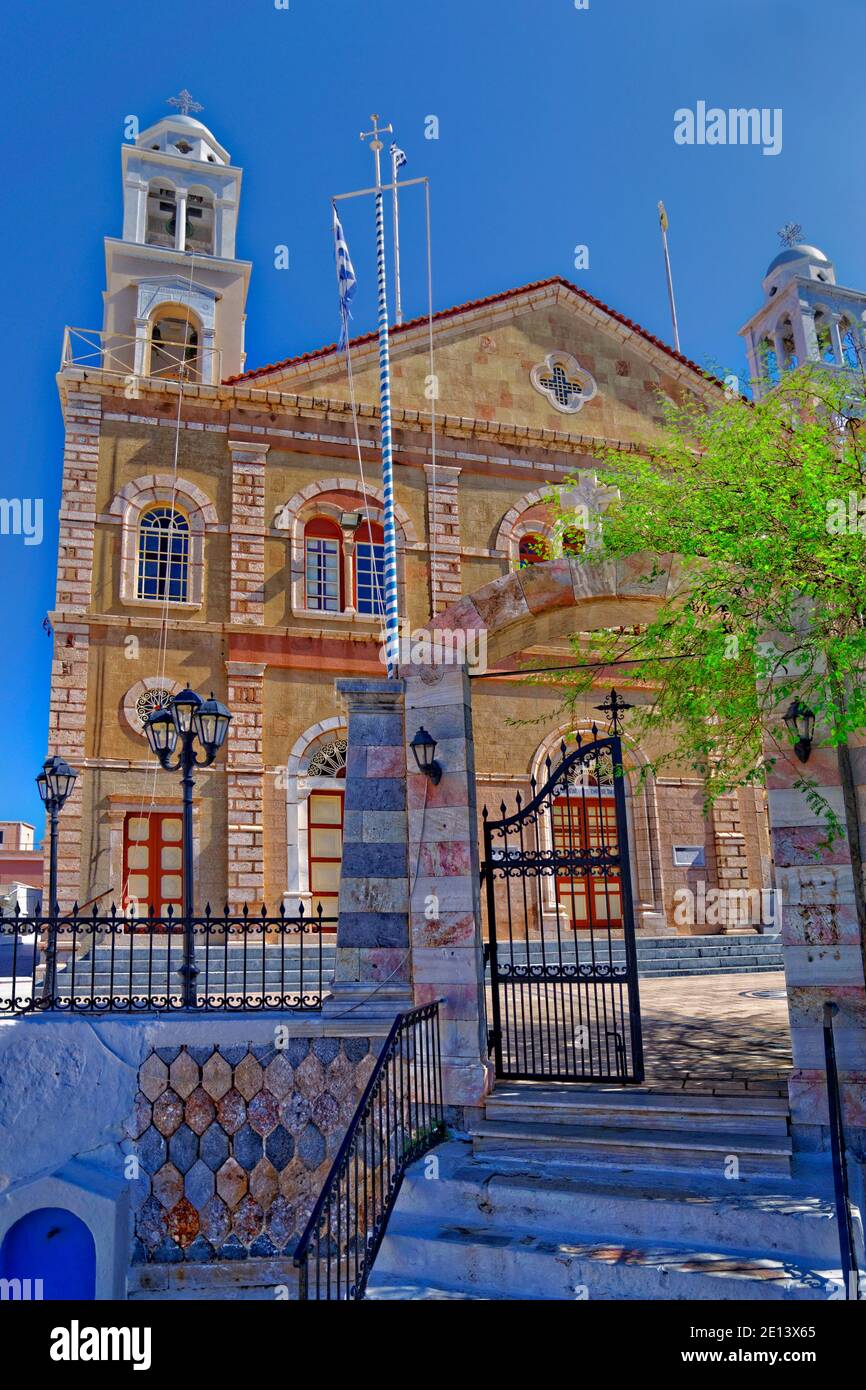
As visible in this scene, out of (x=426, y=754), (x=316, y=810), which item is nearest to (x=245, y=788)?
(x=316, y=810)

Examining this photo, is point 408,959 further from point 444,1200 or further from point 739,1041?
point 739,1041

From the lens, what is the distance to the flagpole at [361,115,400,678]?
10.6m

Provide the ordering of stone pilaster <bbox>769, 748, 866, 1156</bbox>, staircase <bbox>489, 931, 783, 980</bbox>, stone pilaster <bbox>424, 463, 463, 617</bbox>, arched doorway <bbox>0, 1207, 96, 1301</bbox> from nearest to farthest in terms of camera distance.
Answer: stone pilaster <bbox>769, 748, 866, 1156</bbox> → arched doorway <bbox>0, 1207, 96, 1301</bbox> → staircase <bbox>489, 931, 783, 980</bbox> → stone pilaster <bbox>424, 463, 463, 617</bbox>

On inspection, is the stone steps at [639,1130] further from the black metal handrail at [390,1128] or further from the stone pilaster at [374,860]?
the stone pilaster at [374,860]

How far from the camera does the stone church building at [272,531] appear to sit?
18.5 metres

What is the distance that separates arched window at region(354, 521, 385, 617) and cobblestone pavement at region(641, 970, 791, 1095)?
31.2 feet

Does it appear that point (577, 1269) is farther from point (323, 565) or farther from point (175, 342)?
point (175, 342)

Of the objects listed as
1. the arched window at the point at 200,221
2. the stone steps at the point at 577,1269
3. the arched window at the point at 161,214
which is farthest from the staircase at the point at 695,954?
the arched window at the point at 161,214

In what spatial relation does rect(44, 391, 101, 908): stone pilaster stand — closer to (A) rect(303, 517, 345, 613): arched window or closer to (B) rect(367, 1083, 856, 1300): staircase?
(A) rect(303, 517, 345, 613): arched window

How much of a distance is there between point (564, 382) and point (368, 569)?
22.8ft

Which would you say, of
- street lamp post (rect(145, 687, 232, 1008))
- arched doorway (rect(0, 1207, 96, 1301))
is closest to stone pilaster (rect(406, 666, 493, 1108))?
street lamp post (rect(145, 687, 232, 1008))

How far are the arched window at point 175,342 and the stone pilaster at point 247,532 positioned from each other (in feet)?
7.69

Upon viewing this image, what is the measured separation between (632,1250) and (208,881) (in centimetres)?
1310

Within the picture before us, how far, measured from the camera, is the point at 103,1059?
8.89 meters
